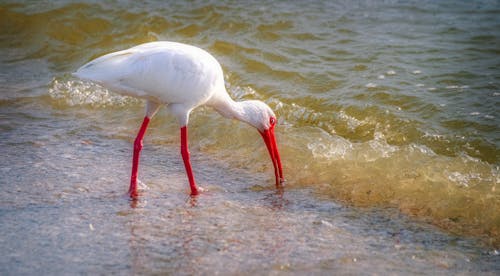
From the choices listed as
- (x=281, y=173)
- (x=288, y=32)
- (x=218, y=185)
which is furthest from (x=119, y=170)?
(x=288, y=32)

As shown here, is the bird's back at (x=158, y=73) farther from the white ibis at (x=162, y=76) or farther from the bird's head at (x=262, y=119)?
the bird's head at (x=262, y=119)

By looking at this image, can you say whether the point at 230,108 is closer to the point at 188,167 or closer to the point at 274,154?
the point at 274,154

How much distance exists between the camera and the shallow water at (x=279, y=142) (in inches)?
177

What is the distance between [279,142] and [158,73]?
182 cm

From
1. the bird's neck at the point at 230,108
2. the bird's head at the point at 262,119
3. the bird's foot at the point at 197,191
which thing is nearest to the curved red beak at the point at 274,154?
the bird's head at the point at 262,119

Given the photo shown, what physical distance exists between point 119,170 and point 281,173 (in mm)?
1469

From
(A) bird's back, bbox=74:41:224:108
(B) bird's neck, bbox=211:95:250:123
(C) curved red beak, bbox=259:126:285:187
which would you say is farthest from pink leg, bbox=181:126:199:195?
(C) curved red beak, bbox=259:126:285:187

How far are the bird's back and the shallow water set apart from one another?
81 centimetres

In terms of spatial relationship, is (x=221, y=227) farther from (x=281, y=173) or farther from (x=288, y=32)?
(x=288, y=32)

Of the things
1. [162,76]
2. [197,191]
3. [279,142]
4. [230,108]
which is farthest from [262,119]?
[162,76]

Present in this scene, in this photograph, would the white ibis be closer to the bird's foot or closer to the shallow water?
the bird's foot

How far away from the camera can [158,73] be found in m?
5.60

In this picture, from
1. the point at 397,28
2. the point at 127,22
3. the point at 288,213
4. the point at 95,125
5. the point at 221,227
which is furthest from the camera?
the point at 127,22

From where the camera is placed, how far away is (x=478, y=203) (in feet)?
17.9
